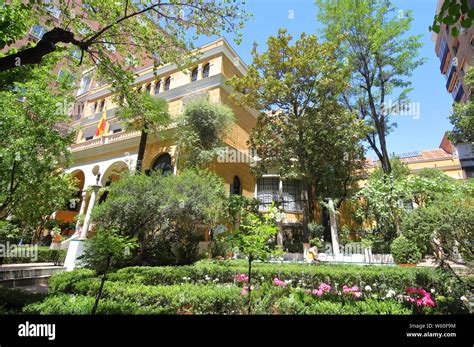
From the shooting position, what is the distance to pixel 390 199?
15.8 m

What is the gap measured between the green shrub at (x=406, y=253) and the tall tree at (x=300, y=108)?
5.49 meters

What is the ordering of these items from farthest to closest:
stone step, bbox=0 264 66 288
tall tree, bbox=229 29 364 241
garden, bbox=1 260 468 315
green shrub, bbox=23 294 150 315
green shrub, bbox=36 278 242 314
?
tall tree, bbox=229 29 364 241, stone step, bbox=0 264 66 288, green shrub, bbox=36 278 242 314, garden, bbox=1 260 468 315, green shrub, bbox=23 294 150 315

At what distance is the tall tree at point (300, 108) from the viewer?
16.9m

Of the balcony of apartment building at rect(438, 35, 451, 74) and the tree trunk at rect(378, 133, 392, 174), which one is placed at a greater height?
the balcony of apartment building at rect(438, 35, 451, 74)

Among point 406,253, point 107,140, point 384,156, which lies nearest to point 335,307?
point 406,253

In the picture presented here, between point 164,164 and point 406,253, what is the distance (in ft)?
54.6

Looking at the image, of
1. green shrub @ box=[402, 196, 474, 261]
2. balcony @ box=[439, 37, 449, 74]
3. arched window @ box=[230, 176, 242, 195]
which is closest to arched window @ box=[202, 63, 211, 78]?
arched window @ box=[230, 176, 242, 195]

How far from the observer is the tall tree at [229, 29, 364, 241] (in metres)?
16.9

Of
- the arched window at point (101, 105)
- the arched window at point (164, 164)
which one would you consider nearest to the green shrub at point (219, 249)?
the arched window at point (164, 164)

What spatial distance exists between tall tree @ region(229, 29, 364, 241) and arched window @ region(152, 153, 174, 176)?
653 centimetres

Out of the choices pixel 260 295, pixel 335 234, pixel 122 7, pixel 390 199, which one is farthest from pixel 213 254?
pixel 122 7

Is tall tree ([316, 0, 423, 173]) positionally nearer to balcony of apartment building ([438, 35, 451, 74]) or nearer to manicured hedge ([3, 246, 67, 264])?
balcony of apartment building ([438, 35, 451, 74])

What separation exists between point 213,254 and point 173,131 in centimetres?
947

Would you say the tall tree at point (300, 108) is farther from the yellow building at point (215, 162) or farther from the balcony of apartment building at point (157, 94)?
the balcony of apartment building at point (157, 94)
